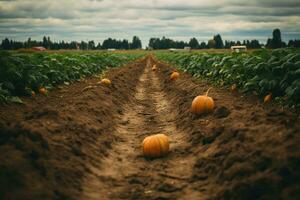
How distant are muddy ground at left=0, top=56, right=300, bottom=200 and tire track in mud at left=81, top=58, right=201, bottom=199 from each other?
2 cm

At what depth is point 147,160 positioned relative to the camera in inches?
288

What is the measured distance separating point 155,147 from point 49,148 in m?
2.11

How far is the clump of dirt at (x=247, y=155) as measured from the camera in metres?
4.73

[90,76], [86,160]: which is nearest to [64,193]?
[86,160]

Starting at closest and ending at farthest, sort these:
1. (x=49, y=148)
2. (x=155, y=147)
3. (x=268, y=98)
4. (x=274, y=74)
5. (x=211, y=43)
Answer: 1. (x=49, y=148)
2. (x=155, y=147)
3. (x=268, y=98)
4. (x=274, y=74)
5. (x=211, y=43)

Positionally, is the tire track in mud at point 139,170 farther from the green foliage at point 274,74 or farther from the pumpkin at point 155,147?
the green foliage at point 274,74

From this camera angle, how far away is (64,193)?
523 cm

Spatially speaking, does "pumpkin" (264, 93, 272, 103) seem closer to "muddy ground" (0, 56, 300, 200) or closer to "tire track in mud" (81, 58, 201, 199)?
"muddy ground" (0, 56, 300, 200)

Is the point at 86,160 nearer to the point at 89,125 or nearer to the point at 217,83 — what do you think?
the point at 89,125

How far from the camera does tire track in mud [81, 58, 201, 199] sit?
18.6 ft

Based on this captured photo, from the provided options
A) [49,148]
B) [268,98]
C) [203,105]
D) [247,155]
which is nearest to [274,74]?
[268,98]

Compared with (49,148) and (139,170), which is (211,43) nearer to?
(139,170)

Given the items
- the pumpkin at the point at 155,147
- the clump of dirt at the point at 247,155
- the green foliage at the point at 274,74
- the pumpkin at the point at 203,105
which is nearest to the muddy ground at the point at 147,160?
the clump of dirt at the point at 247,155

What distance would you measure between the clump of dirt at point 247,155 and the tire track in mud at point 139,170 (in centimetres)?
29
